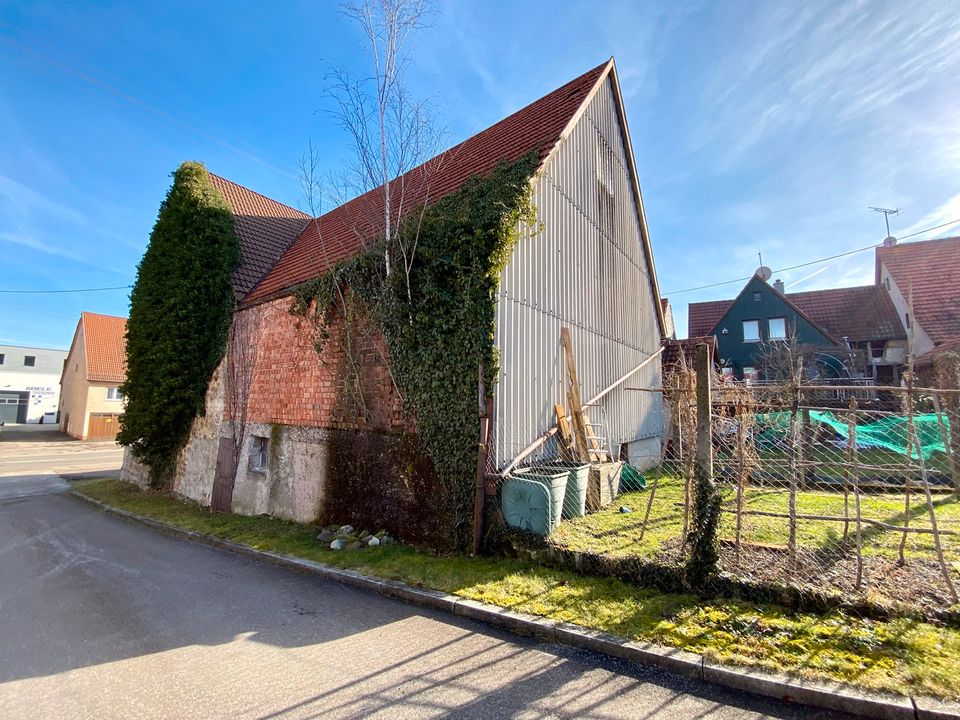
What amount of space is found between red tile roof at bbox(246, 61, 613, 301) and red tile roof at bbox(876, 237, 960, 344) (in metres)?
15.9

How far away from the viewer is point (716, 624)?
13.4 feet

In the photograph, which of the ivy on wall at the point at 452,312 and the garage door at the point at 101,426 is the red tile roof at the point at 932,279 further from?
the garage door at the point at 101,426

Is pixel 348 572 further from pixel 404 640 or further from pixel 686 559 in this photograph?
pixel 686 559

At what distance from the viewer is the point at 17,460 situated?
874 inches

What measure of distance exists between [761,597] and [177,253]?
47.9 feet

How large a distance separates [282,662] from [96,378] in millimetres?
36373

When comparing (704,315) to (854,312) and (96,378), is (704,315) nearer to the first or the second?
(854,312)

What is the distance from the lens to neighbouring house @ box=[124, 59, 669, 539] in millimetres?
7355

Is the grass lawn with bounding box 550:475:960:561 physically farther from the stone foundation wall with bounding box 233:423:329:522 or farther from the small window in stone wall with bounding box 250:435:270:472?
the small window in stone wall with bounding box 250:435:270:472

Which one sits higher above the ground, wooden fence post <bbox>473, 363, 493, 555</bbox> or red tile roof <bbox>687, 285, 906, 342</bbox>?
red tile roof <bbox>687, 285, 906, 342</bbox>

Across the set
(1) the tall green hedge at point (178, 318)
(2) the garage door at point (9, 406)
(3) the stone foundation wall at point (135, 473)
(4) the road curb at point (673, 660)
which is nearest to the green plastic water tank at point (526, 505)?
(4) the road curb at point (673, 660)

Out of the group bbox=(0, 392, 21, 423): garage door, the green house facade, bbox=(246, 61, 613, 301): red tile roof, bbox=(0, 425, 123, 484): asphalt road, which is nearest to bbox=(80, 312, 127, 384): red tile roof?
bbox=(0, 425, 123, 484): asphalt road

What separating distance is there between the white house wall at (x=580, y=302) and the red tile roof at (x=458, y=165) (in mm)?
499

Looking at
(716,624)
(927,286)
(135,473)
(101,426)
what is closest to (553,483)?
(716,624)
